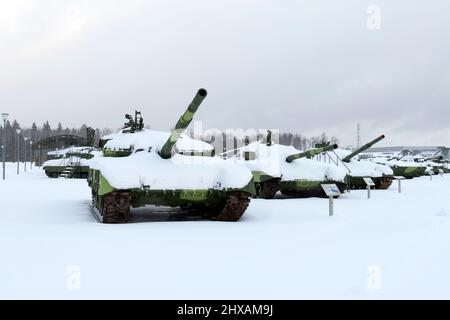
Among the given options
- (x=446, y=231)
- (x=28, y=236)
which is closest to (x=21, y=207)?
(x=28, y=236)

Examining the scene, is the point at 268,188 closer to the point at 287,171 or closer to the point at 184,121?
the point at 287,171

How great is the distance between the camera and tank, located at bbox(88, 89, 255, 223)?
26.0 feet

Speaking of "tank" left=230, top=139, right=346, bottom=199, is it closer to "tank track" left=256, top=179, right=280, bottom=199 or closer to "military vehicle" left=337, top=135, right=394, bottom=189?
"tank track" left=256, top=179, right=280, bottom=199

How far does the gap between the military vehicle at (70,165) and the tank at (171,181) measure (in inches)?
648

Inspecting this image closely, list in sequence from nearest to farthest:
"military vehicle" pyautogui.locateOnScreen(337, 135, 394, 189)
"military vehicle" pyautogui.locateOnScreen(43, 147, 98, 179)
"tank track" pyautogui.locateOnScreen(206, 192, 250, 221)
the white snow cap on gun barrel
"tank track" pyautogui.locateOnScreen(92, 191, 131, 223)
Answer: the white snow cap on gun barrel, "tank track" pyautogui.locateOnScreen(92, 191, 131, 223), "tank track" pyautogui.locateOnScreen(206, 192, 250, 221), "military vehicle" pyautogui.locateOnScreen(337, 135, 394, 189), "military vehicle" pyautogui.locateOnScreen(43, 147, 98, 179)

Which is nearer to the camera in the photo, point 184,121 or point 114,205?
point 114,205

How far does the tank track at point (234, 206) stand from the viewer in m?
8.41

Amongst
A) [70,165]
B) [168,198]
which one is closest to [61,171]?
[70,165]

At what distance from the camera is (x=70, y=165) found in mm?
25172

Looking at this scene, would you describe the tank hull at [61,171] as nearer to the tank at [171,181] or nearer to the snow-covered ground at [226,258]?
the snow-covered ground at [226,258]

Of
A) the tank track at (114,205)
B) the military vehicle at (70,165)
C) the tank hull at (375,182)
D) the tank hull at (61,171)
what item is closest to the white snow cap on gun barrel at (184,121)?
the tank track at (114,205)

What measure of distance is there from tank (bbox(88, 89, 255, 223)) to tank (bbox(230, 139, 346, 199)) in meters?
5.24

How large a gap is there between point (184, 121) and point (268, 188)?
6807mm

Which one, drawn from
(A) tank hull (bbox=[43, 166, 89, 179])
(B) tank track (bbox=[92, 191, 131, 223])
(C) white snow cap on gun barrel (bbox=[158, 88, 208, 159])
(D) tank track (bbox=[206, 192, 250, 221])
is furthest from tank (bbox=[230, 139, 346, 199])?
(A) tank hull (bbox=[43, 166, 89, 179])
